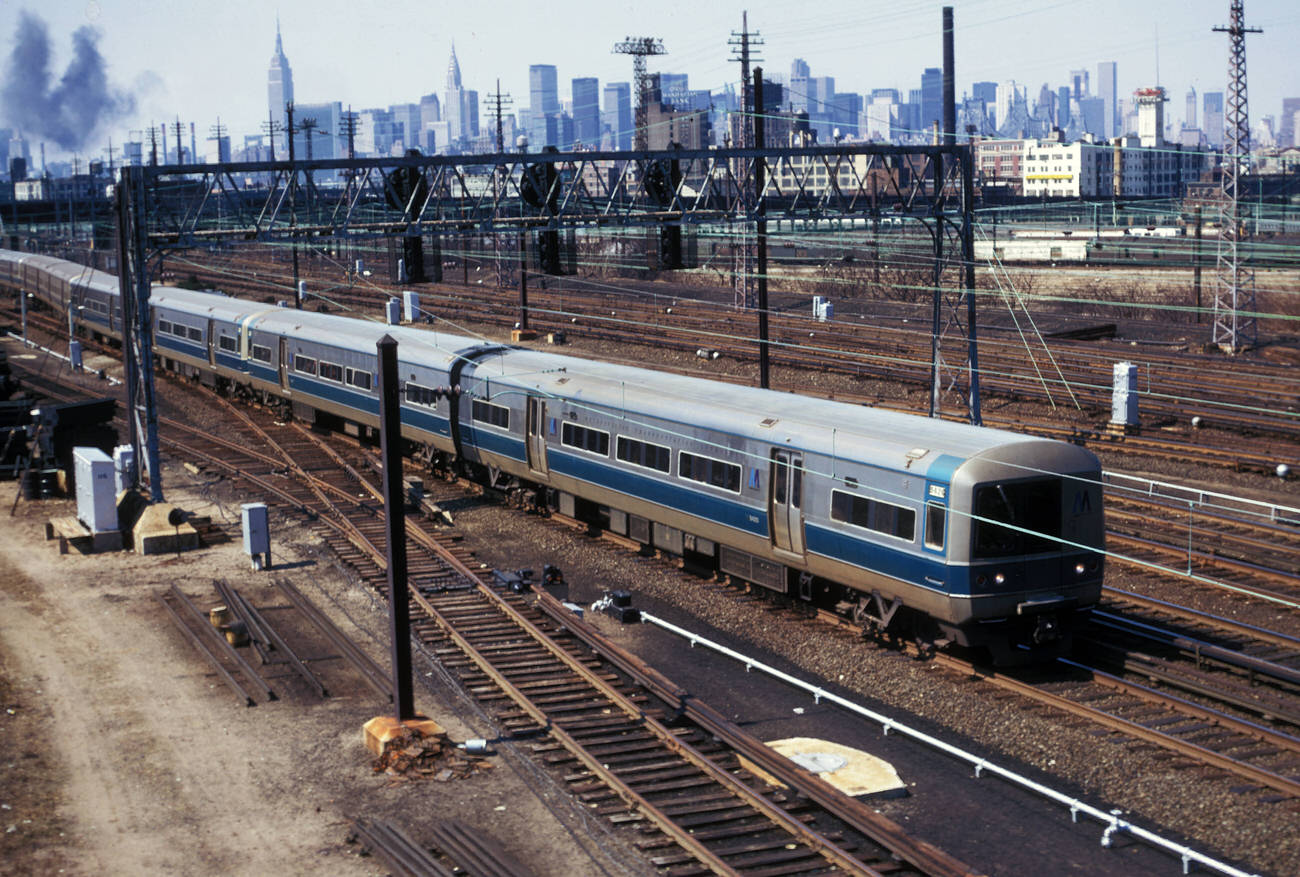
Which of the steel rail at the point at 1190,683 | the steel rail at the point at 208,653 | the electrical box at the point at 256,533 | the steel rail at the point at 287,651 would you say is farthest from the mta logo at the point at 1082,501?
the electrical box at the point at 256,533

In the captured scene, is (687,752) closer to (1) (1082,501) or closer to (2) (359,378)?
(1) (1082,501)

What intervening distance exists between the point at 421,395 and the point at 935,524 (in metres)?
15.1

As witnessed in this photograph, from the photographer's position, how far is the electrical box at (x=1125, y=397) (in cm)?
3023

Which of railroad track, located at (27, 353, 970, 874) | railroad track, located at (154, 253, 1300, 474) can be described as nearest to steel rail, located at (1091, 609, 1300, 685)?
railroad track, located at (27, 353, 970, 874)

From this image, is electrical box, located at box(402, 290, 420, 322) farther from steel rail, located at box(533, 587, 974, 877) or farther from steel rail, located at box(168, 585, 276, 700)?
steel rail, located at box(533, 587, 974, 877)

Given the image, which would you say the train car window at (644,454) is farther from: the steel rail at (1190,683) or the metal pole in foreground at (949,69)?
the metal pole in foreground at (949,69)

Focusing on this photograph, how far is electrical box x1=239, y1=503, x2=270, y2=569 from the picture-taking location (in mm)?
21750

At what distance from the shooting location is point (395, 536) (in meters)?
14.6

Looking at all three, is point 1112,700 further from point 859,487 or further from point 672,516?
point 672,516

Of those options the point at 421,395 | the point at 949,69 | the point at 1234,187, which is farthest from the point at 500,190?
the point at 949,69

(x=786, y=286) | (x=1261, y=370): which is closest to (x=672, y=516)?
(x=1261, y=370)

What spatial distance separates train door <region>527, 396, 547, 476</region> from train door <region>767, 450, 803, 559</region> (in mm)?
6652

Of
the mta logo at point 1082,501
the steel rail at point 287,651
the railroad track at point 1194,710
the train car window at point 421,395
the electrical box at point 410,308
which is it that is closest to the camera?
the railroad track at point 1194,710

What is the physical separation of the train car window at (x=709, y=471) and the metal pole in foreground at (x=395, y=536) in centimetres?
572
